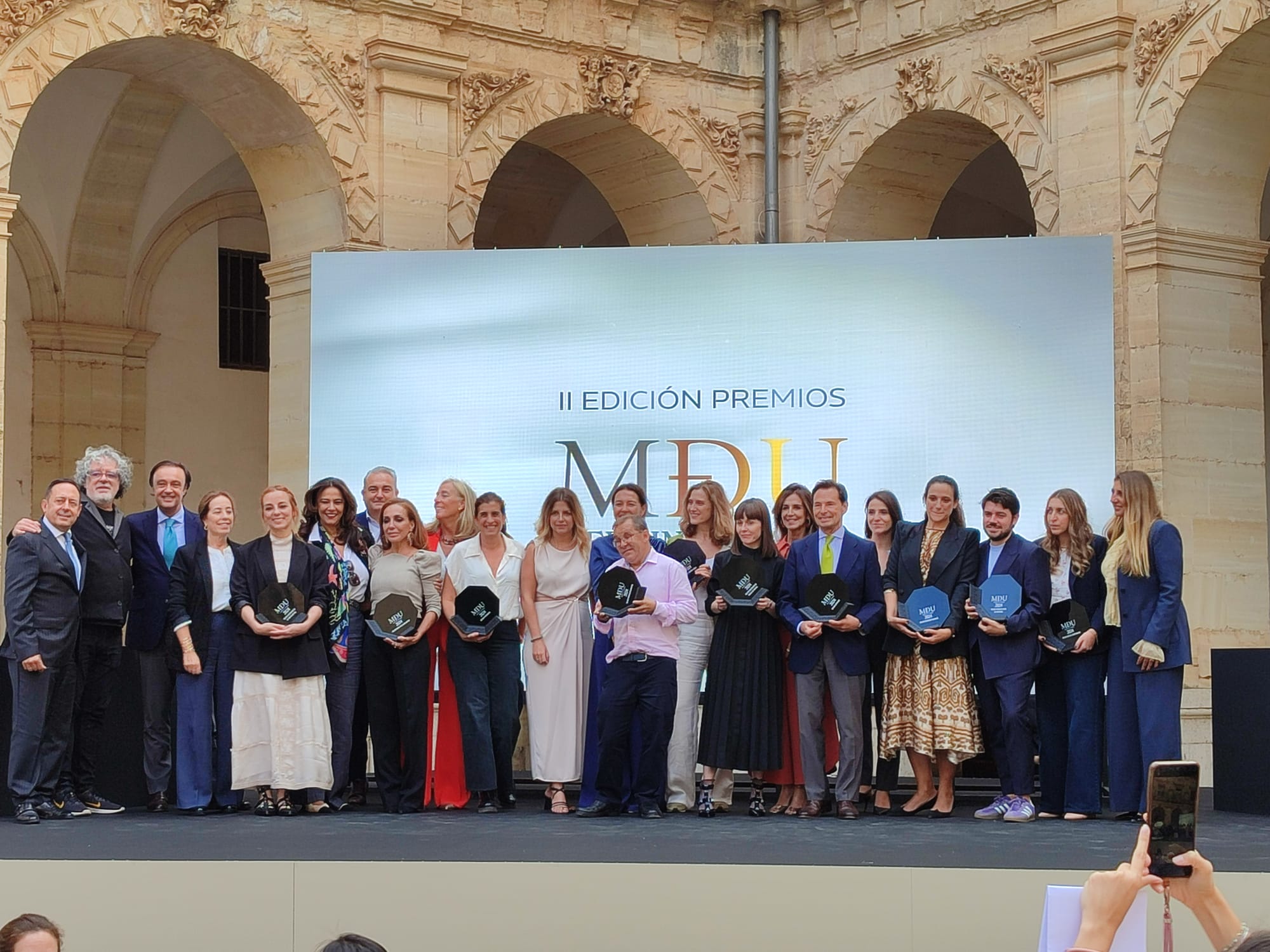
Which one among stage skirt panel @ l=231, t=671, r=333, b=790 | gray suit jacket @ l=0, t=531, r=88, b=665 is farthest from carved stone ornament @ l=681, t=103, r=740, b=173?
gray suit jacket @ l=0, t=531, r=88, b=665

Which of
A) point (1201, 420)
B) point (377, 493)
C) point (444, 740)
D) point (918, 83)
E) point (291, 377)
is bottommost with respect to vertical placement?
point (444, 740)

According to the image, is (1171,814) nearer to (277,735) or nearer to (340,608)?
(277,735)

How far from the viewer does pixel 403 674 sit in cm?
823

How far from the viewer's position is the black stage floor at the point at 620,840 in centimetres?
644

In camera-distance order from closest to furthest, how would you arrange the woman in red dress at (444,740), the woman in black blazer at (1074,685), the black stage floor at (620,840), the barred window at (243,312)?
the black stage floor at (620,840) → the woman in black blazer at (1074,685) → the woman in red dress at (444,740) → the barred window at (243,312)

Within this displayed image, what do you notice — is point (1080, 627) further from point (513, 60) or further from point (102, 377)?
point (102, 377)

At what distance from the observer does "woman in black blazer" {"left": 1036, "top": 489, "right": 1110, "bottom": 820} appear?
310 inches

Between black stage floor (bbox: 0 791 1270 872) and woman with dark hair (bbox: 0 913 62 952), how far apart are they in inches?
104

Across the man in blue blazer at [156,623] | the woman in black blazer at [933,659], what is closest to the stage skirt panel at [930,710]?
the woman in black blazer at [933,659]

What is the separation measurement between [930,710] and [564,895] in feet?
7.78

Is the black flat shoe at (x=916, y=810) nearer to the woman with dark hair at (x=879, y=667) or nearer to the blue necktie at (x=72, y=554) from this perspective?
the woman with dark hair at (x=879, y=667)

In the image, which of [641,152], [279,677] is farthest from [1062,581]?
[641,152]

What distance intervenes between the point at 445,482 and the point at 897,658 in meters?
2.30

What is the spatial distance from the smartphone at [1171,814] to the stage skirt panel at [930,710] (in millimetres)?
3965
